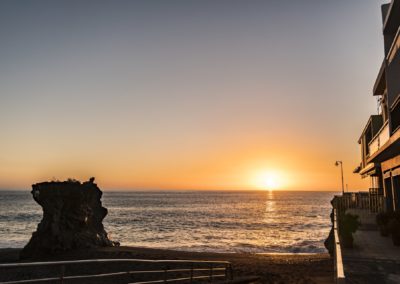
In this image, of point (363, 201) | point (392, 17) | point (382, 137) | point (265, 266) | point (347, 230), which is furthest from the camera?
point (363, 201)

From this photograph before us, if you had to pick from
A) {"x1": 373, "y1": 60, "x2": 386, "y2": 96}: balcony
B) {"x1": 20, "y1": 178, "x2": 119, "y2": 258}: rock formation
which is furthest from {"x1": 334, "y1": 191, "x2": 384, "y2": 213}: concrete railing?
{"x1": 20, "y1": 178, "x2": 119, "y2": 258}: rock formation

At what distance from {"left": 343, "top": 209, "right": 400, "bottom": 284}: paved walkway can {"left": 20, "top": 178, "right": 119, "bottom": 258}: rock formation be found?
23751mm

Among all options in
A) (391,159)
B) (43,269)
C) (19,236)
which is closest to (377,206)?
(391,159)

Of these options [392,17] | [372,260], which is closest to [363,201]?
[392,17]

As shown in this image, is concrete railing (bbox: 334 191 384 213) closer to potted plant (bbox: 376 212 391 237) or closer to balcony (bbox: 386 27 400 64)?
potted plant (bbox: 376 212 391 237)

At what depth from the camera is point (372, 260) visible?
12.3 meters

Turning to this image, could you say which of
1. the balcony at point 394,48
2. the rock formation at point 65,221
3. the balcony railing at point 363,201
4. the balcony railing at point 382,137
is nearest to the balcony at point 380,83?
the balcony at point 394,48

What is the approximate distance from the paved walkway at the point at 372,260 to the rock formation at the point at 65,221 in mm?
23751

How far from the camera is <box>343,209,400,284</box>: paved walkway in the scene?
34.0ft

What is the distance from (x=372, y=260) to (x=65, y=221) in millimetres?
26631

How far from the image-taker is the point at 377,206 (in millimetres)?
26781

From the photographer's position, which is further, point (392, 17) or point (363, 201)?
point (363, 201)

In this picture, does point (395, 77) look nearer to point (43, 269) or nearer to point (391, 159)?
point (391, 159)

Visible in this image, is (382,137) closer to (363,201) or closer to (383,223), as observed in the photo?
(383,223)
